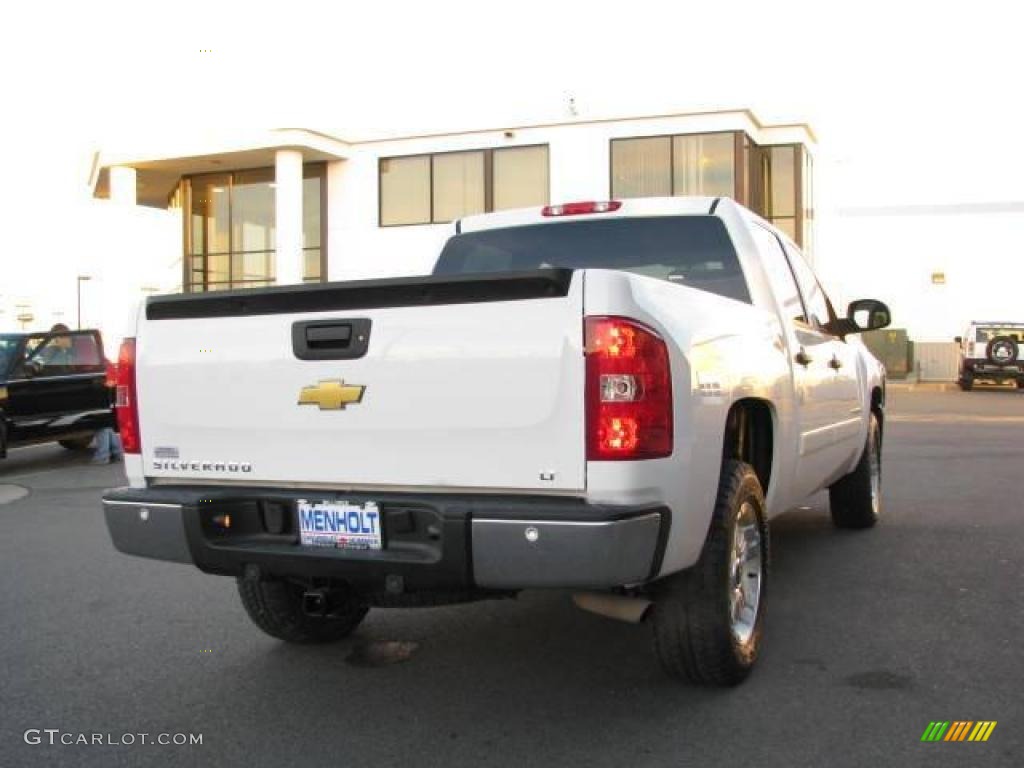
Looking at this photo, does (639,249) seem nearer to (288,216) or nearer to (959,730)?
(959,730)

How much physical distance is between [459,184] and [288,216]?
192 inches

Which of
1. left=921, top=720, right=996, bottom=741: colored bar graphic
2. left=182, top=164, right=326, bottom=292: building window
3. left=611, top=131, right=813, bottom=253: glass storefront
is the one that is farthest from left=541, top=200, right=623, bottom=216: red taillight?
left=182, top=164, right=326, bottom=292: building window

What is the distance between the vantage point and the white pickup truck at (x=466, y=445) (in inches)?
124

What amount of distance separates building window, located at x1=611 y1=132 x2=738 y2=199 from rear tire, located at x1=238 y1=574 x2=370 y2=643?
23.1 m

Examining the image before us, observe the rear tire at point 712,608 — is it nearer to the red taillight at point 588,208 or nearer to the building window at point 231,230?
the red taillight at point 588,208

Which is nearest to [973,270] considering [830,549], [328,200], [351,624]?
[328,200]

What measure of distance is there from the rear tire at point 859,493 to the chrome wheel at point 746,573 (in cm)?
281

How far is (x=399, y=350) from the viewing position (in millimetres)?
3393

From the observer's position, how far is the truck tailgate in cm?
320

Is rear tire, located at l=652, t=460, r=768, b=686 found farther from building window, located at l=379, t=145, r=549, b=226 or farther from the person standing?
building window, located at l=379, t=145, r=549, b=226

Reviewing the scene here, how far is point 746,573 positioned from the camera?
4156mm

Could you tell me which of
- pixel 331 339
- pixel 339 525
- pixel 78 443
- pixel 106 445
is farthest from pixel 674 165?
pixel 339 525

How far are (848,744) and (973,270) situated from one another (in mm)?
36669

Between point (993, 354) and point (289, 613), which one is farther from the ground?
point (993, 354)
